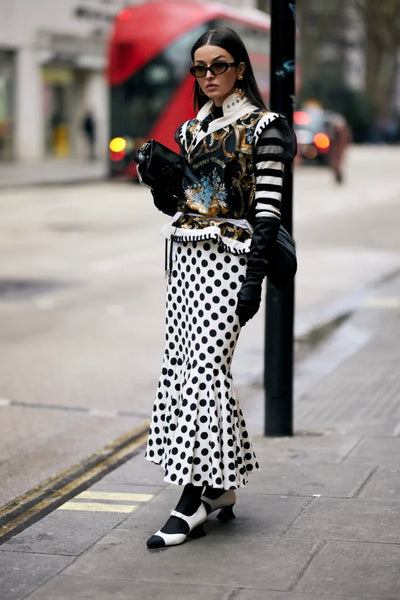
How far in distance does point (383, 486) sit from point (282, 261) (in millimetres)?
1239

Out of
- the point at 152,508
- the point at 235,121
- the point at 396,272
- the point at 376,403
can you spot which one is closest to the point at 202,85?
the point at 235,121

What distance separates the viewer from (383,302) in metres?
10.9

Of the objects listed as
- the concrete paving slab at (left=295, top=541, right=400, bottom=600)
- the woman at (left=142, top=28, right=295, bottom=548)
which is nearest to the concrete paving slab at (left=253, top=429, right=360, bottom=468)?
the woman at (left=142, top=28, right=295, bottom=548)

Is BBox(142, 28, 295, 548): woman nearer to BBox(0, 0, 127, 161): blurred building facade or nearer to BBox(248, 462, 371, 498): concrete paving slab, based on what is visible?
BBox(248, 462, 371, 498): concrete paving slab

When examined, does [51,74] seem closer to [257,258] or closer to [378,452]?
[378,452]

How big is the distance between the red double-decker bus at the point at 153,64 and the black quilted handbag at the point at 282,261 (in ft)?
74.7

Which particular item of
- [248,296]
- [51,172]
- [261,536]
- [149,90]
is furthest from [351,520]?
[51,172]

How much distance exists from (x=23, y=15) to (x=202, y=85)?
37856mm

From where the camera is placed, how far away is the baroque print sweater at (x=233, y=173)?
4078mm

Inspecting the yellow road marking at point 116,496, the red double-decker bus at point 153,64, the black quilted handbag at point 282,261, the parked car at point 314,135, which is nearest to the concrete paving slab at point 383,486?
the yellow road marking at point 116,496

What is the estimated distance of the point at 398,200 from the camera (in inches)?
982

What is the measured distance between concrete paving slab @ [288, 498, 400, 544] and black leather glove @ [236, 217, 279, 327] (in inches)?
34.7

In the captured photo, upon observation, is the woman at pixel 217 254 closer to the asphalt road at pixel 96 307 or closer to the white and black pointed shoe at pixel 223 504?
the white and black pointed shoe at pixel 223 504

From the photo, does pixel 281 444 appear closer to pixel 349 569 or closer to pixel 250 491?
pixel 250 491
